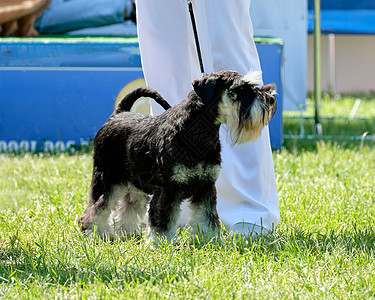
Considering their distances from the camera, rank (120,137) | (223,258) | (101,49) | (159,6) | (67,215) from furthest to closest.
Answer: (101,49), (67,215), (159,6), (120,137), (223,258)

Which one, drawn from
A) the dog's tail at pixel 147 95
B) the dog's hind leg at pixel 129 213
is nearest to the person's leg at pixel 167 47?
the dog's tail at pixel 147 95

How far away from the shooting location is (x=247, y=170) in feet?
11.0

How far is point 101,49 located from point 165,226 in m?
3.07

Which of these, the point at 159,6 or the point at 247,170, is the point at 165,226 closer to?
the point at 247,170

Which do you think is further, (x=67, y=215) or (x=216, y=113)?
(x=67, y=215)

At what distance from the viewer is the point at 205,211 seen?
9.75ft

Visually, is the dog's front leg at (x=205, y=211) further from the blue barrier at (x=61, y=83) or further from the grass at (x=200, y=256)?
the blue barrier at (x=61, y=83)

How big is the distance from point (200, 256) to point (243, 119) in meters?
0.62

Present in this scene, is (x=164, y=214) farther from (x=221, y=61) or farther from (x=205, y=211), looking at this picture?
(x=221, y=61)

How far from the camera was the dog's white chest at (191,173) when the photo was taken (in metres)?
2.80

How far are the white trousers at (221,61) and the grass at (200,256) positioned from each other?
0.23 meters

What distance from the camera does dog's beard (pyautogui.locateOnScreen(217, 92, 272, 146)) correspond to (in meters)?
2.71

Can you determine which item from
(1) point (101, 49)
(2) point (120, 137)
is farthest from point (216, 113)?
(1) point (101, 49)

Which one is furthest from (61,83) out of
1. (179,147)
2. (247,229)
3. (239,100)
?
(239,100)
